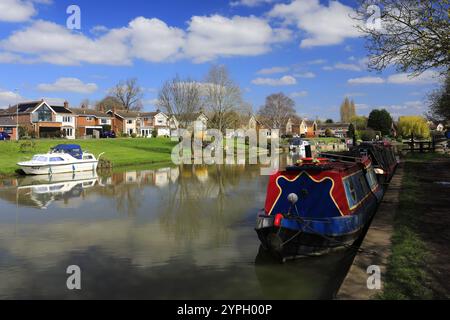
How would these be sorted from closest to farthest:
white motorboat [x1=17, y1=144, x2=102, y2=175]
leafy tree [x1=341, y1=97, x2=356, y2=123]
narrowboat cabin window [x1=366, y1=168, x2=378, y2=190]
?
1. narrowboat cabin window [x1=366, y1=168, x2=378, y2=190]
2. white motorboat [x1=17, y1=144, x2=102, y2=175]
3. leafy tree [x1=341, y1=97, x2=356, y2=123]

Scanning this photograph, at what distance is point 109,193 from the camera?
77.9ft

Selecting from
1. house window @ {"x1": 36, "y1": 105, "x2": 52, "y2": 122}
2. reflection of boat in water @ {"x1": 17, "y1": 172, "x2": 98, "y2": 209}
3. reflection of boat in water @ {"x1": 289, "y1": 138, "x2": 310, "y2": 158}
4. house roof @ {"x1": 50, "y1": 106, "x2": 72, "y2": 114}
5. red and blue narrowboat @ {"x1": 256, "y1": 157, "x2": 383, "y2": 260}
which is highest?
house roof @ {"x1": 50, "y1": 106, "x2": 72, "y2": 114}

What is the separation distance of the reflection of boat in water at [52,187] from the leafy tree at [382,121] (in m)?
87.7

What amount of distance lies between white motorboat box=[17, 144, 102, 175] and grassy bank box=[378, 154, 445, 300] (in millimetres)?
26064

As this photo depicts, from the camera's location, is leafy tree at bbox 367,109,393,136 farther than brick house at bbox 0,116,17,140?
Yes

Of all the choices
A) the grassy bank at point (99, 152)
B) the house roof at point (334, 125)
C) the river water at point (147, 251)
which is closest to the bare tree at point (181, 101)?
the grassy bank at point (99, 152)

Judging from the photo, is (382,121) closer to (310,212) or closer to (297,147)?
(297,147)

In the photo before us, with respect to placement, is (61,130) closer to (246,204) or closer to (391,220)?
(246,204)

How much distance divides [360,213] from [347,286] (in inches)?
196

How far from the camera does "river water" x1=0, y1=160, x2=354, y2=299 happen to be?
30.5 feet

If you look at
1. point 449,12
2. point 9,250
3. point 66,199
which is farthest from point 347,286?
point 66,199

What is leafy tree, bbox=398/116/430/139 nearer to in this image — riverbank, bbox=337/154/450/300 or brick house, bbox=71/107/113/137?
brick house, bbox=71/107/113/137

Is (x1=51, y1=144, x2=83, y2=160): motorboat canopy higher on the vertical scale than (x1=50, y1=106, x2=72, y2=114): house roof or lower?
lower

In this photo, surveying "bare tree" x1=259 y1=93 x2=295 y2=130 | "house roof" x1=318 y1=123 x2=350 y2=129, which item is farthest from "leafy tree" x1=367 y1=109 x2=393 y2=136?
"house roof" x1=318 y1=123 x2=350 y2=129
